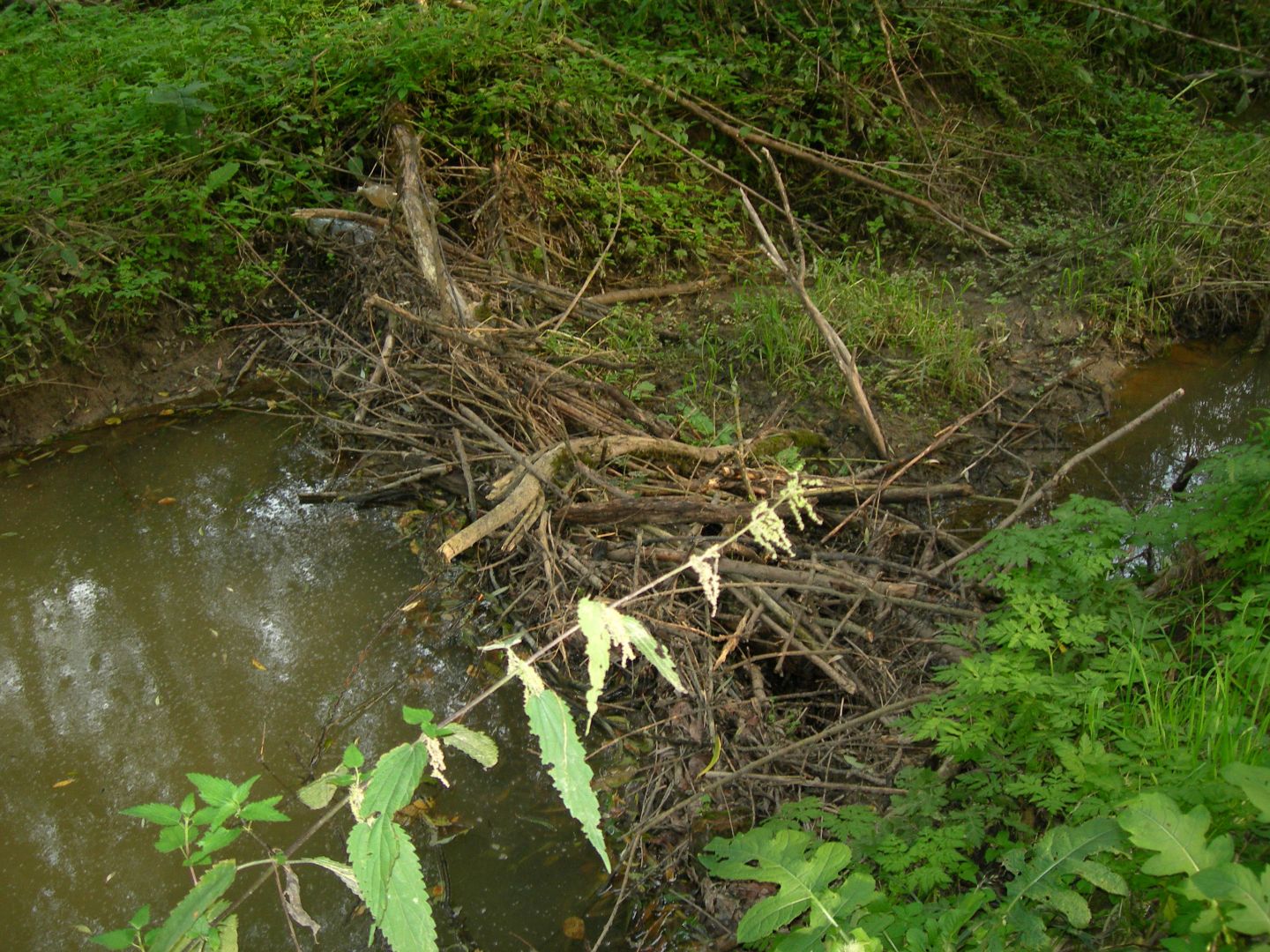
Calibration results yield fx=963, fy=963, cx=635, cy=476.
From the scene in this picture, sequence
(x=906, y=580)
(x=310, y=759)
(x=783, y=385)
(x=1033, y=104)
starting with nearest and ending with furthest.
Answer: (x=310, y=759) < (x=906, y=580) < (x=783, y=385) < (x=1033, y=104)

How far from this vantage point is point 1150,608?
2699mm

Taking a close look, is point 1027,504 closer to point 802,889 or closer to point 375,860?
point 802,889

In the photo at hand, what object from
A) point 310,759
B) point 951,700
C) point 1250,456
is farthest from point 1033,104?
point 310,759

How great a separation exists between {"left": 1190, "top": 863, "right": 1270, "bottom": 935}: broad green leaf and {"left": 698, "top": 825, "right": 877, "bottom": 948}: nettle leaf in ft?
1.88

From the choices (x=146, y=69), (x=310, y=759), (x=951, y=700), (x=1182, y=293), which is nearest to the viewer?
(x=951, y=700)

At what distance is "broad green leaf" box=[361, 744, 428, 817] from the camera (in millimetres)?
1287

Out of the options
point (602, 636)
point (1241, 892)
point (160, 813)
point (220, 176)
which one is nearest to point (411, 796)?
point (602, 636)

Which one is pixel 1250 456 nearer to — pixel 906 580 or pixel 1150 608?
pixel 1150 608

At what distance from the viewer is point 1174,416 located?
4543 millimetres

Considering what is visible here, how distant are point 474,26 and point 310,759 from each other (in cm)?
415

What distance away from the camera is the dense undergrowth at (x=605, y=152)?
193 inches

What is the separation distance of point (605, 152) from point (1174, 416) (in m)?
3.22

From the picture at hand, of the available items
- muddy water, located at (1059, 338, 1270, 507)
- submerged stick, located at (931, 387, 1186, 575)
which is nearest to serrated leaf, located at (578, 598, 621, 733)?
submerged stick, located at (931, 387, 1186, 575)

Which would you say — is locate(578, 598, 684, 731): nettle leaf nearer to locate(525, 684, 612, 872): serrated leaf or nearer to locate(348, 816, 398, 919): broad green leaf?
locate(525, 684, 612, 872): serrated leaf
